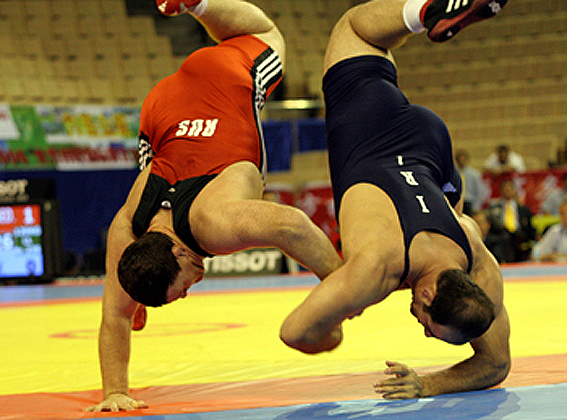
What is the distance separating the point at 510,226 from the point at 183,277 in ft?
22.3

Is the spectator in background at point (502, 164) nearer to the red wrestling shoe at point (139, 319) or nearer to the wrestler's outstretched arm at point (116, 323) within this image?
the red wrestling shoe at point (139, 319)

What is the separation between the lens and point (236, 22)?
3.24m

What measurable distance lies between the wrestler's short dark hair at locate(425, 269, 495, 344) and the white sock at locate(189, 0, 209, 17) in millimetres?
1563

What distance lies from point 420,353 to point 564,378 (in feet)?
2.94

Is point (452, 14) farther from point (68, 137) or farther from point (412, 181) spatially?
point (68, 137)

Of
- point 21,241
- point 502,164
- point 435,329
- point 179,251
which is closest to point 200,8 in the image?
point 179,251

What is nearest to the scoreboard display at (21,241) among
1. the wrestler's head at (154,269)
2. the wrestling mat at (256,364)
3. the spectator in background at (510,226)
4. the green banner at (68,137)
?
the wrestling mat at (256,364)

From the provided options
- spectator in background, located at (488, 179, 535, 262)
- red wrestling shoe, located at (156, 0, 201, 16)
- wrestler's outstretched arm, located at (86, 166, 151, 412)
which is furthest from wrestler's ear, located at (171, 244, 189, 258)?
spectator in background, located at (488, 179, 535, 262)

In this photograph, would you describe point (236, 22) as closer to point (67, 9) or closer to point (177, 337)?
point (177, 337)

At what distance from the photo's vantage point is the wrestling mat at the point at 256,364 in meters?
2.30

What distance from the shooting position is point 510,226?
28.1 ft

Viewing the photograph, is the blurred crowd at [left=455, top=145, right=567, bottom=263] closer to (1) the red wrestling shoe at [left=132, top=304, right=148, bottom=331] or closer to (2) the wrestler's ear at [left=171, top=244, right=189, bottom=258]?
(1) the red wrestling shoe at [left=132, top=304, right=148, bottom=331]

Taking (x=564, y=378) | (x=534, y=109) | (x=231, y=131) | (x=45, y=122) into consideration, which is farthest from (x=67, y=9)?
(x=564, y=378)

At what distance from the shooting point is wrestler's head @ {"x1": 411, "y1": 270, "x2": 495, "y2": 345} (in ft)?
7.04
